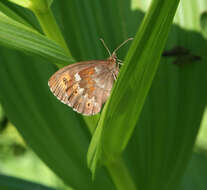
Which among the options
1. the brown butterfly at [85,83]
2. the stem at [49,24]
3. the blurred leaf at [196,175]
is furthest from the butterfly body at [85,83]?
the blurred leaf at [196,175]

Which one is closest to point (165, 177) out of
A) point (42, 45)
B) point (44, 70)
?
point (44, 70)

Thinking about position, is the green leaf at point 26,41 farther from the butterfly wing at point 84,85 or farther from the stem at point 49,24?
the butterfly wing at point 84,85

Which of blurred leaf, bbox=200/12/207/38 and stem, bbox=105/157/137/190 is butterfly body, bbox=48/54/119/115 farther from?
blurred leaf, bbox=200/12/207/38

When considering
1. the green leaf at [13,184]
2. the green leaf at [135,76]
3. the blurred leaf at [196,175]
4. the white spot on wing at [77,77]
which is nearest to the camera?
the green leaf at [135,76]

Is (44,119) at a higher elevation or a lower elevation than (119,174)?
higher

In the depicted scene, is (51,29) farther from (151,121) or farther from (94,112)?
(151,121)

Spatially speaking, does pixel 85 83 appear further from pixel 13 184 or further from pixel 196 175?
pixel 196 175

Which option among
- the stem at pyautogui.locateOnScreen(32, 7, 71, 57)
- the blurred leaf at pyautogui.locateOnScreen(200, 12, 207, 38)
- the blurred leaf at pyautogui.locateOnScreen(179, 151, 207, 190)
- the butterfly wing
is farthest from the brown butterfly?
the blurred leaf at pyautogui.locateOnScreen(179, 151, 207, 190)

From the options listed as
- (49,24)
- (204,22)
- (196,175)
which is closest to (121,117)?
(49,24)
